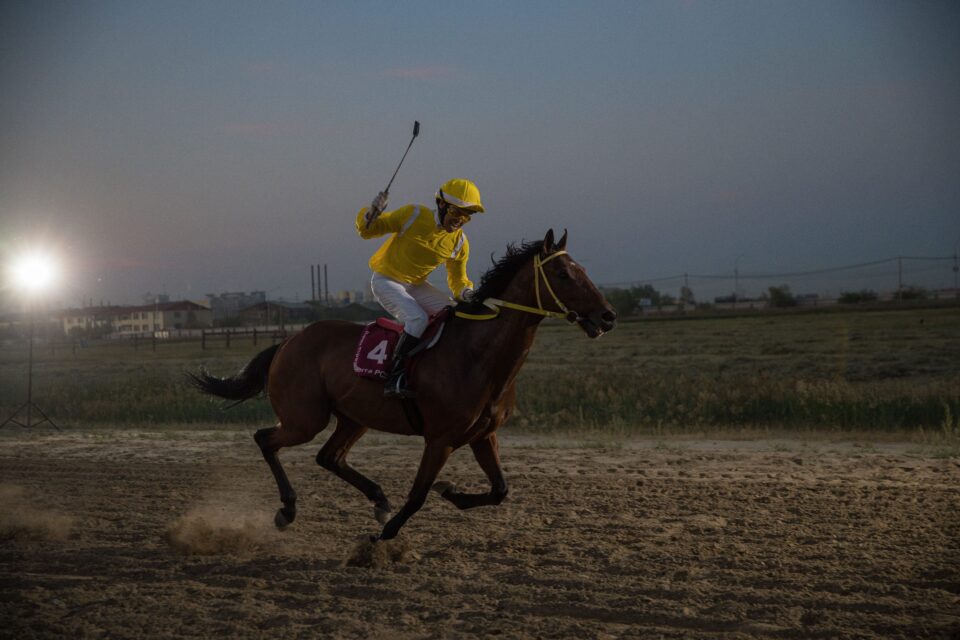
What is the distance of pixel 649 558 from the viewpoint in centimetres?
619

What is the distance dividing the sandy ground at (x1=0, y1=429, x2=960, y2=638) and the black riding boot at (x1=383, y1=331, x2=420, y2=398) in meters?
1.13

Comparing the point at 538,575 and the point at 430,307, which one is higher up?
the point at 430,307

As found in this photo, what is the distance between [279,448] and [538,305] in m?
2.67

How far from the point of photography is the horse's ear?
643 centimetres

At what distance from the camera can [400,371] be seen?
6660 mm

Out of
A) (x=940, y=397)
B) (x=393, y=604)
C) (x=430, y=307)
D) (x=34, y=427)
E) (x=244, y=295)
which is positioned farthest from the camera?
(x=244, y=295)

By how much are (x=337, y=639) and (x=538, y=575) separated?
1625 millimetres

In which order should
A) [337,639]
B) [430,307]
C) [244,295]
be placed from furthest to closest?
[244,295], [430,307], [337,639]

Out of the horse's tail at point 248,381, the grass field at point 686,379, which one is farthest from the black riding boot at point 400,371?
the grass field at point 686,379

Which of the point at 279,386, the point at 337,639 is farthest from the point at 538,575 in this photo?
the point at 279,386

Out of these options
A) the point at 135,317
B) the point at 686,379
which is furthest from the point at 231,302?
the point at 686,379

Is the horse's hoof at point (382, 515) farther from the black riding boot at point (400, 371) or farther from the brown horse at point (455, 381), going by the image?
the black riding boot at point (400, 371)

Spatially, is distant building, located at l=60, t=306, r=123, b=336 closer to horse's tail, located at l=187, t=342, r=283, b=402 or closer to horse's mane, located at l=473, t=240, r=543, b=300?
horse's tail, located at l=187, t=342, r=283, b=402

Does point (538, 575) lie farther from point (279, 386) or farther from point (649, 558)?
point (279, 386)
